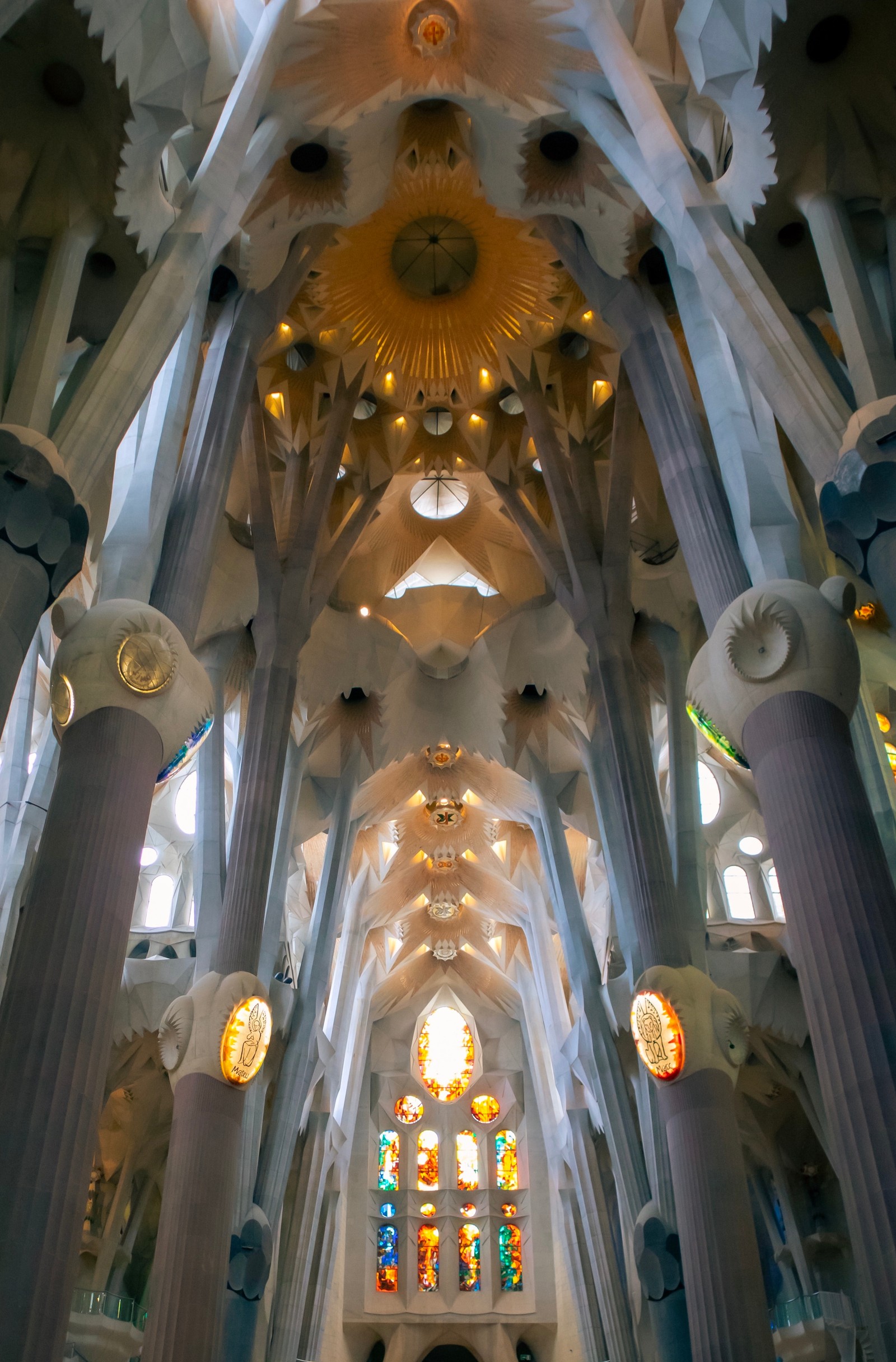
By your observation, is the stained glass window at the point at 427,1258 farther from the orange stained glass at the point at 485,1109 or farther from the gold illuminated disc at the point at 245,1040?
the gold illuminated disc at the point at 245,1040

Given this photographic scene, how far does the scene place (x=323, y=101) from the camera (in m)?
12.9

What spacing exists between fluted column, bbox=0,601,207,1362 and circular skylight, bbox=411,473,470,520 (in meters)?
13.0

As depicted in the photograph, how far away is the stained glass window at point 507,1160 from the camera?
28453 mm

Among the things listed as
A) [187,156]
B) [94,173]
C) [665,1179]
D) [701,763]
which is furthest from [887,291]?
[701,763]

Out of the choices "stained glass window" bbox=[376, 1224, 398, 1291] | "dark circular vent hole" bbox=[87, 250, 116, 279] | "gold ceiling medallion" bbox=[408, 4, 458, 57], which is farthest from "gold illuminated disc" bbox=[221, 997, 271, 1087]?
"stained glass window" bbox=[376, 1224, 398, 1291]

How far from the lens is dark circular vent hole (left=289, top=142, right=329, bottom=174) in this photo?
1375 cm

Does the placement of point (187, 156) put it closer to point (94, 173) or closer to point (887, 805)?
point (94, 173)

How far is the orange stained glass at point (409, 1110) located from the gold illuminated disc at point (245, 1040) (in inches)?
713

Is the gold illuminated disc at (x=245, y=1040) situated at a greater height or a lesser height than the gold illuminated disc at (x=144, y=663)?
lesser

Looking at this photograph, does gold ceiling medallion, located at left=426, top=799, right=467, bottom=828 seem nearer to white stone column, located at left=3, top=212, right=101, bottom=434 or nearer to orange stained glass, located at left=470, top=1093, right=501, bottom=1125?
orange stained glass, located at left=470, top=1093, right=501, bottom=1125

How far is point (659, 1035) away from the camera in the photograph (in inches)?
473

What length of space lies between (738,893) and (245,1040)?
10.9 meters

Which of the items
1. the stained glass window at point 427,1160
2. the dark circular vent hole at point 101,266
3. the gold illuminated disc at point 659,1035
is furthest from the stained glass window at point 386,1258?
the dark circular vent hole at point 101,266

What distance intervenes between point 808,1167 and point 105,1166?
37.7 ft
